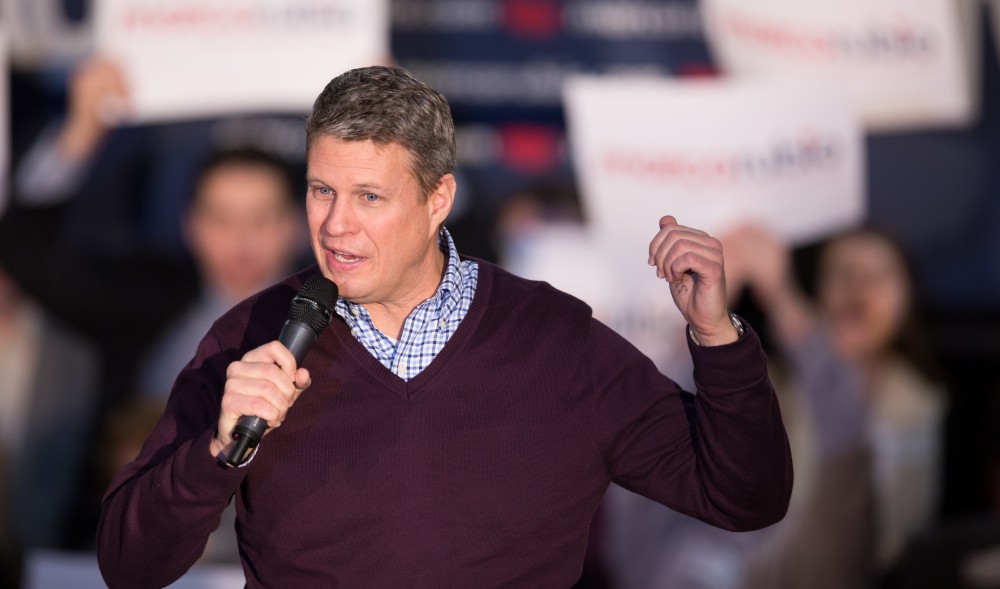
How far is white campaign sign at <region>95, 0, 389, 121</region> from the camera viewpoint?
13.7ft

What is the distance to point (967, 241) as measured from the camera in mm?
4207

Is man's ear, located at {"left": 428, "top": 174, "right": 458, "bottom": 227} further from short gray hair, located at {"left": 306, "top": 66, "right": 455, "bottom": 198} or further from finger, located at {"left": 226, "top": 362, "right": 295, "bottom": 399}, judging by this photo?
finger, located at {"left": 226, "top": 362, "right": 295, "bottom": 399}

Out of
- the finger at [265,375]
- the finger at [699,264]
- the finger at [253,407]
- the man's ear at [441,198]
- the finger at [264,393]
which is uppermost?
the man's ear at [441,198]

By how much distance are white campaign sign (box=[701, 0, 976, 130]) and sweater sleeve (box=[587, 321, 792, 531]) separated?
259cm

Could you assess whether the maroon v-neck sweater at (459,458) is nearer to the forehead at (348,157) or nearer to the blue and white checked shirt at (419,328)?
the blue and white checked shirt at (419,328)

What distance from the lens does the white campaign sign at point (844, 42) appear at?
13.9ft

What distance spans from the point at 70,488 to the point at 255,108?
1485mm

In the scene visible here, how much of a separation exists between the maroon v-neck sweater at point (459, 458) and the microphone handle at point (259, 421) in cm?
7

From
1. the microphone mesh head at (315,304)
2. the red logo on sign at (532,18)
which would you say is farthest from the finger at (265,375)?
the red logo on sign at (532,18)

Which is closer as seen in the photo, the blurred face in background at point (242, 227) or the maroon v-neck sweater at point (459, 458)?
the maroon v-neck sweater at point (459, 458)

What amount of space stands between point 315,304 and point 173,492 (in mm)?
303

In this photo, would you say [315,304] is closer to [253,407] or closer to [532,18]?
[253,407]

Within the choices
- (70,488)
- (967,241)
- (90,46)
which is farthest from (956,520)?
(90,46)

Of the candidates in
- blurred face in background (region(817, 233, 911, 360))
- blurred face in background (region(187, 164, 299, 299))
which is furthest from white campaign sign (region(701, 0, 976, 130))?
blurred face in background (region(187, 164, 299, 299))
